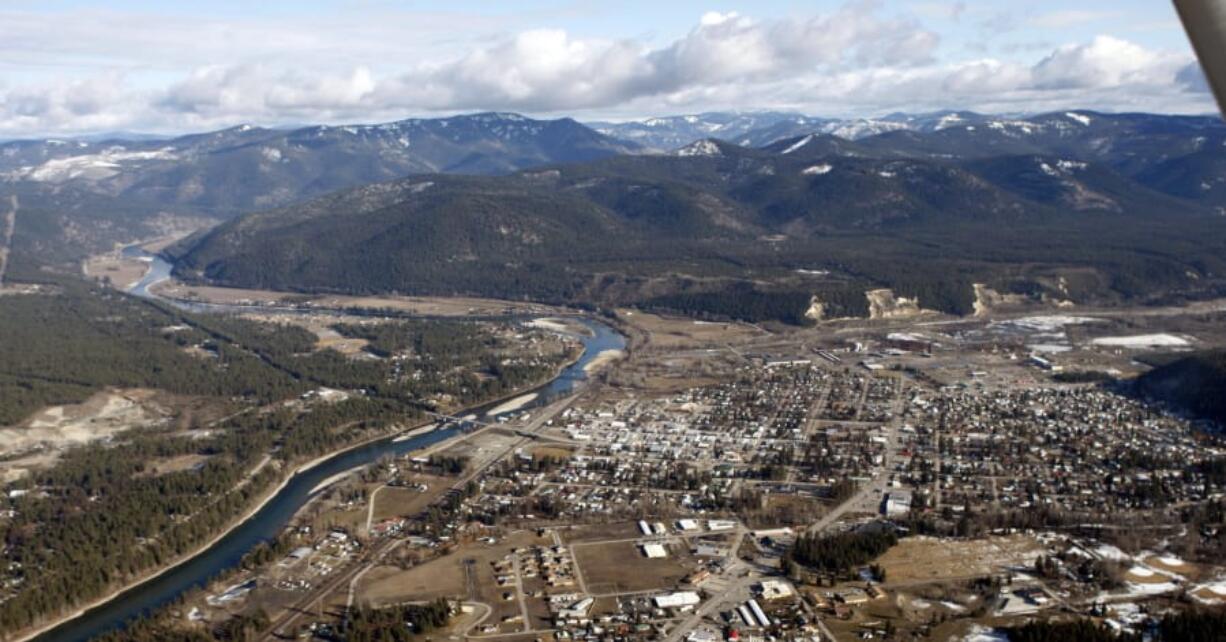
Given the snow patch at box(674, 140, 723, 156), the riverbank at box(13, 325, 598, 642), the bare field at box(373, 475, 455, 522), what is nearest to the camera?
the riverbank at box(13, 325, 598, 642)

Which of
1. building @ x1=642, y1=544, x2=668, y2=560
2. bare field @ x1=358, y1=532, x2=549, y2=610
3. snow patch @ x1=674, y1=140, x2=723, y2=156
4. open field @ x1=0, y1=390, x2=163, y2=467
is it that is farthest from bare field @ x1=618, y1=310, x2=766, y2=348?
snow patch @ x1=674, y1=140, x2=723, y2=156

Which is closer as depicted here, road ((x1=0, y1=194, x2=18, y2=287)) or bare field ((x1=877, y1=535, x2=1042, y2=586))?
bare field ((x1=877, y1=535, x2=1042, y2=586))

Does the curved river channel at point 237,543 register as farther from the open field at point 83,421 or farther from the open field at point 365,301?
the open field at point 365,301

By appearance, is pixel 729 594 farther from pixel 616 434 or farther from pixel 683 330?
pixel 683 330

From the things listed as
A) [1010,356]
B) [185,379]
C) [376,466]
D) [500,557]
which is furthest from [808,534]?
[185,379]

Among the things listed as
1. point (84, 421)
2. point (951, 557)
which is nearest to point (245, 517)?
point (84, 421)

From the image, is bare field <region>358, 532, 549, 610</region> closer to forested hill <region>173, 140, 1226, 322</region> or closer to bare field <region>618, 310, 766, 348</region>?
bare field <region>618, 310, 766, 348</region>

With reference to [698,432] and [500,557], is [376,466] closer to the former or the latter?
[500,557]
